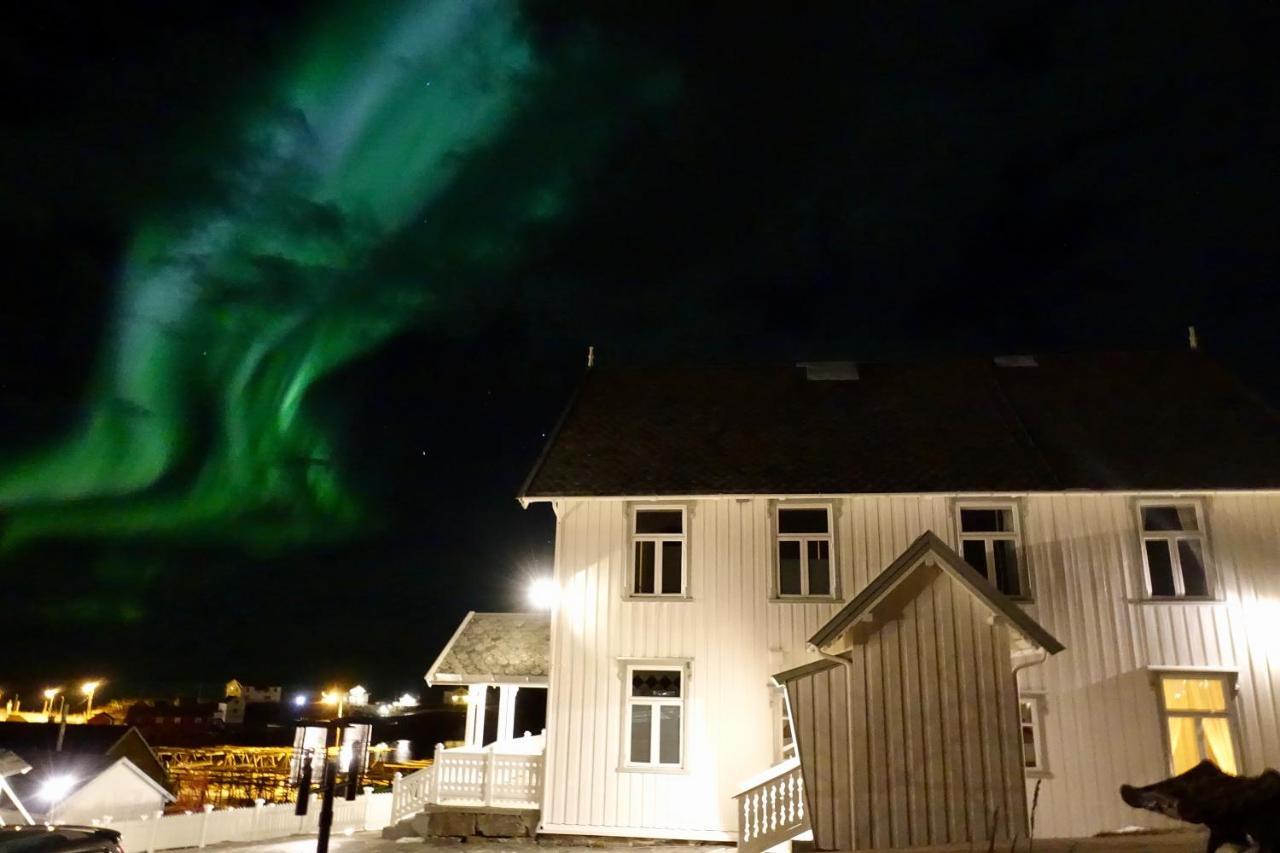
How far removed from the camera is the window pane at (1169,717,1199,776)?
1559 centimetres

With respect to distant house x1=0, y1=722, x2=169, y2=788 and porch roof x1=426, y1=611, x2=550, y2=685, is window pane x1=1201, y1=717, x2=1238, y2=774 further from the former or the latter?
distant house x1=0, y1=722, x2=169, y2=788

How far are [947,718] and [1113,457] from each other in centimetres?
999

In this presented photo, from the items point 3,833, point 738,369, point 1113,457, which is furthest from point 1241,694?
point 3,833

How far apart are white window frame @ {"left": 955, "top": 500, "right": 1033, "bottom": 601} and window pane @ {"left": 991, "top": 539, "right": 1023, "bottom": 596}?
0.02 m

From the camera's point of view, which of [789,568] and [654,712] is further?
[789,568]

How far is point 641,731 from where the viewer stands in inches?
668

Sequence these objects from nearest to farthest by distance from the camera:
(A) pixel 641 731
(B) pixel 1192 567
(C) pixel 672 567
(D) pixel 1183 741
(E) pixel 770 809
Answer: (E) pixel 770 809, (D) pixel 1183 741, (B) pixel 1192 567, (A) pixel 641 731, (C) pixel 672 567

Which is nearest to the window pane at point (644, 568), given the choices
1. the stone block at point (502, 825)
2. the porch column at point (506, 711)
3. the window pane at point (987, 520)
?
the porch column at point (506, 711)

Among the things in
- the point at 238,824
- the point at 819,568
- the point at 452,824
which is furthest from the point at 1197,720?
the point at 238,824

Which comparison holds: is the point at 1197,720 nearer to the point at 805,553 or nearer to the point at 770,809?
the point at 805,553

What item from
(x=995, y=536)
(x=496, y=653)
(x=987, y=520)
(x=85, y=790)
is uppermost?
(x=987, y=520)

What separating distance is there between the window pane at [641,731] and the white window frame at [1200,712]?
8.91m

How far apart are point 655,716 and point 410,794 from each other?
5.31 meters

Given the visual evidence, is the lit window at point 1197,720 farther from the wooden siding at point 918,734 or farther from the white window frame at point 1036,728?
the wooden siding at point 918,734
